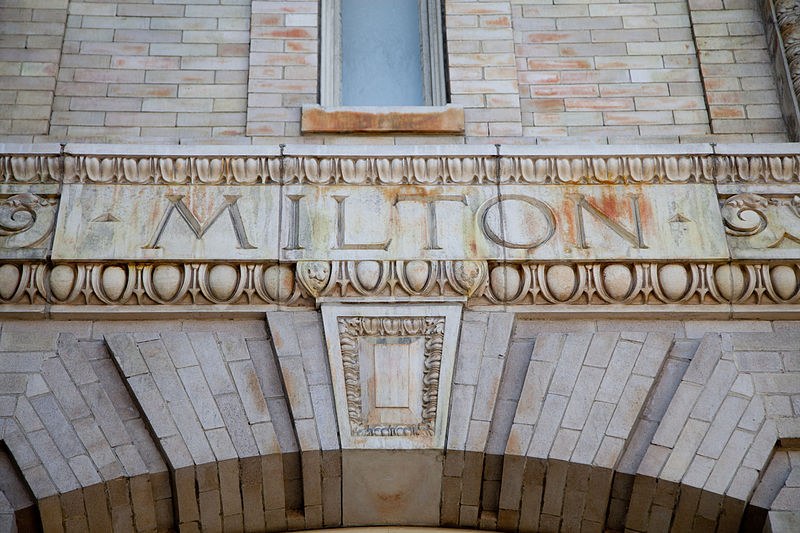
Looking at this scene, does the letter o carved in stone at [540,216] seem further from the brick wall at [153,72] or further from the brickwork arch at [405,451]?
the brick wall at [153,72]

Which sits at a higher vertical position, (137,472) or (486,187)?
(486,187)

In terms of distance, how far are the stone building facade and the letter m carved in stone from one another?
0.05 feet

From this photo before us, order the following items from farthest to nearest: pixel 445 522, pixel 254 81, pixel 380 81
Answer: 1. pixel 380 81
2. pixel 254 81
3. pixel 445 522

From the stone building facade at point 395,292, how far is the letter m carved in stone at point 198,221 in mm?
15

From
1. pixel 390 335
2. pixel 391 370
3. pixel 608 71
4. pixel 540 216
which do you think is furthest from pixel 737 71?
pixel 391 370

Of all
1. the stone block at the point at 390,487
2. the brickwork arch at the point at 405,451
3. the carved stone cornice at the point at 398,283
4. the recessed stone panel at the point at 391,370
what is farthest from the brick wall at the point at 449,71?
the stone block at the point at 390,487

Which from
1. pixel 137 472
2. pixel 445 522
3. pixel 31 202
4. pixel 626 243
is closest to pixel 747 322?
pixel 626 243

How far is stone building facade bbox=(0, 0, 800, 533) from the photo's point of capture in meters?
5.08

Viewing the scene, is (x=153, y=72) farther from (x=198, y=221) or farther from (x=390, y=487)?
(x=390, y=487)

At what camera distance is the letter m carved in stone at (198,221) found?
18.5ft

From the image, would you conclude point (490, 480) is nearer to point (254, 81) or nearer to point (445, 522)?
point (445, 522)

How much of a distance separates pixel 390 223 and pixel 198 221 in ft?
3.65

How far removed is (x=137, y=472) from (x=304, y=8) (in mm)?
3406

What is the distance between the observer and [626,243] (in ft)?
18.7
